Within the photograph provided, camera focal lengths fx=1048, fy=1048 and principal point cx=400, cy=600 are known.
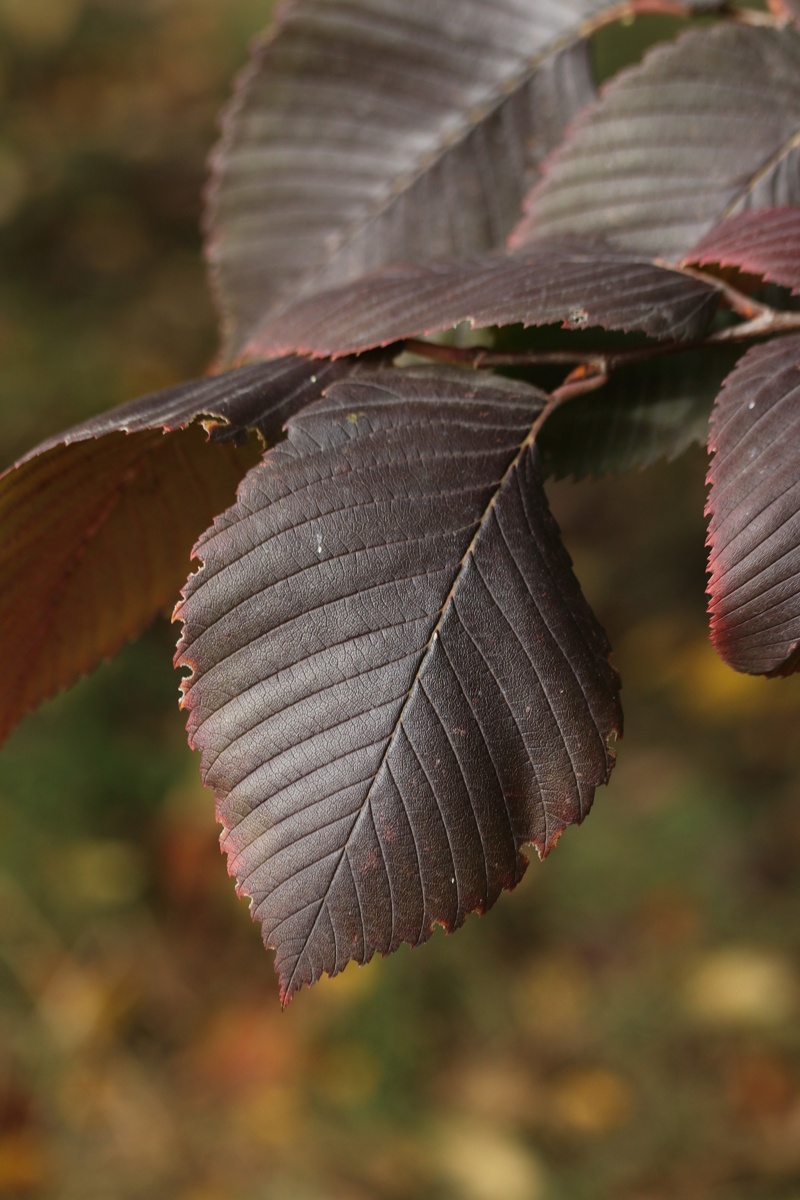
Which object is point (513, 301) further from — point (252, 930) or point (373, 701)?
point (252, 930)

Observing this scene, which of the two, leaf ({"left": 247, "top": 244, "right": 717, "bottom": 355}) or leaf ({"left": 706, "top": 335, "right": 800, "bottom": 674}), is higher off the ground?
leaf ({"left": 247, "top": 244, "right": 717, "bottom": 355})

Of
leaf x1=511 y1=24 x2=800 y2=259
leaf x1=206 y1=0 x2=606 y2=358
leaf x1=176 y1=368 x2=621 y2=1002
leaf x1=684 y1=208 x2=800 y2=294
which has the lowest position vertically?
leaf x1=176 y1=368 x2=621 y2=1002

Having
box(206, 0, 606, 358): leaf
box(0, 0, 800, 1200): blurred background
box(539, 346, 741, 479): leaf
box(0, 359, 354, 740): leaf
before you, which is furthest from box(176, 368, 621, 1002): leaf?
box(0, 0, 800, 1200): blurred background

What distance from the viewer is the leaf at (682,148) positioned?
28.8 inches

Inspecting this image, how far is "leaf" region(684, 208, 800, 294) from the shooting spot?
57 centimetres

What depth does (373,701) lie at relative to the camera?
544mm

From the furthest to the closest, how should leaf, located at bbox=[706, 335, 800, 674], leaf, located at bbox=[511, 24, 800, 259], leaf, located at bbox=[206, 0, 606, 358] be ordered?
leaf, located at bbox=[206, 0, 606, 358] < leaf, located at bbox=[511, 24, 800, 259] < leaf, located at bbox=[706, 335, 800, 674]

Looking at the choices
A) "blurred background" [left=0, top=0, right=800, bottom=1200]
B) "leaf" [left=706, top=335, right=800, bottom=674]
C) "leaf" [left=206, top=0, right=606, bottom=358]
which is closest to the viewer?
"leaf" [left=706, top=335, right=800, bottom=674]

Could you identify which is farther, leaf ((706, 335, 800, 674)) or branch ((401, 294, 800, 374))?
branch ((401, 294, 800, 374))

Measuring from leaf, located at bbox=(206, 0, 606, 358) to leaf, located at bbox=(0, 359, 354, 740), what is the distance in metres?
0.25

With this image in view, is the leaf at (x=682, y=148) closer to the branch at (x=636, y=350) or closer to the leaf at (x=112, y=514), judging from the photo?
the branch at (x=636, y=350)

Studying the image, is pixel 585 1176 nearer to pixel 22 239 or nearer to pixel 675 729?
pixel 675 729

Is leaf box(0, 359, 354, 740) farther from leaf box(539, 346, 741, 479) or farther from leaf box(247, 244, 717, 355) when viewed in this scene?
leaf box(539, 346, 741, 479)

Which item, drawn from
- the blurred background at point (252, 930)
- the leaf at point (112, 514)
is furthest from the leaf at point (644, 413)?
the blurred background at point (252, 930)
